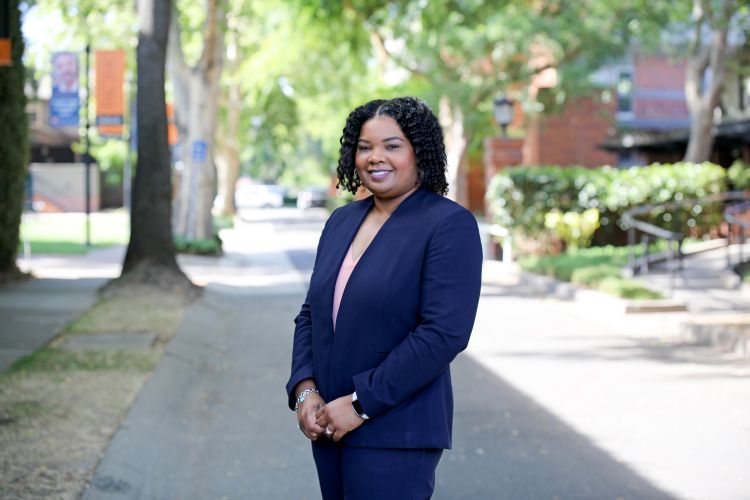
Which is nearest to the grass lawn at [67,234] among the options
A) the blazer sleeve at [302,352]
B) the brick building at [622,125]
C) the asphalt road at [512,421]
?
the brick building at [622,125]

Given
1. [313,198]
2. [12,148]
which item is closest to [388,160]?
[12,148]

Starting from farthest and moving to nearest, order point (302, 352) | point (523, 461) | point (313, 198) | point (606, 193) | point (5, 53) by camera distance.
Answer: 1. point (313, 198)
2. point (606, 193)
3. point (5, 53)
4. point (523, 461)
5. point (302, 352)

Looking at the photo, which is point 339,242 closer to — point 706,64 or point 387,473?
point 387,473

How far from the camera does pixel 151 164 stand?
56.8 ft

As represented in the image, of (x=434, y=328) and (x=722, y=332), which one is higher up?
(x=434, y=328)

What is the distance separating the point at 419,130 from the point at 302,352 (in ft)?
2.69

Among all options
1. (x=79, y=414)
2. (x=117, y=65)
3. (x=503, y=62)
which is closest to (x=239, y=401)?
(x=79, y=414)

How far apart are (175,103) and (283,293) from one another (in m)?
12.5

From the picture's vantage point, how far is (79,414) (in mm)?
7957

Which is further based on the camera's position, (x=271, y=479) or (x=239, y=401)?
(x=239, y=401)

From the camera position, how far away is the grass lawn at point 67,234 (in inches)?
1136

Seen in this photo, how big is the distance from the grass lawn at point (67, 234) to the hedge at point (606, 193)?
1025cm

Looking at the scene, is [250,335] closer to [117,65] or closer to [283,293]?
[283,293]

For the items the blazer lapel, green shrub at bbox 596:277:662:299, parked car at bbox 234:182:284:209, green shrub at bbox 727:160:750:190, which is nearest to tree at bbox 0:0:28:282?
green shrub at bbox 596:277:662:299
